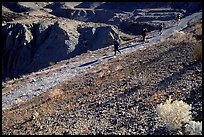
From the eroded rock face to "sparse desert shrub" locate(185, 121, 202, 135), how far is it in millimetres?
42892

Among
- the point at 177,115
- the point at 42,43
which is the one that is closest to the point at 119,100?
the point at 177,115

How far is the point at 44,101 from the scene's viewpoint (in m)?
18.4

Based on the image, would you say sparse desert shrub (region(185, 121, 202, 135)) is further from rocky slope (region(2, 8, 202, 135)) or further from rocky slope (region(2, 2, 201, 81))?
rocky slope (region(2, 2, 201, 81))

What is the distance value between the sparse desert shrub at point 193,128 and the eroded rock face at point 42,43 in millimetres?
42892

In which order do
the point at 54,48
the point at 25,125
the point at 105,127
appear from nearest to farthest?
the point at 105,127 < the point at 25,125 < the point at 54,48

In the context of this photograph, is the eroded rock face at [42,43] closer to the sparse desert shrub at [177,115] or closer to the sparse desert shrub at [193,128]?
the sparse desert shrub at [177,115]

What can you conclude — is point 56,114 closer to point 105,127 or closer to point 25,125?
point 25,125

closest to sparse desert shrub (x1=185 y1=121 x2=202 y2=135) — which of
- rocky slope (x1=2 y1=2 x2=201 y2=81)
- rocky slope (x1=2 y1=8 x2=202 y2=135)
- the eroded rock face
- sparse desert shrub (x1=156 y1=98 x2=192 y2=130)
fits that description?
sparse desert shrub (x1=156 y1=98 x2=192 y2=130)

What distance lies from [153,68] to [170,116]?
7.60 meters

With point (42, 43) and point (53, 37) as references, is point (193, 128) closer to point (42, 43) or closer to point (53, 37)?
point (53, 37)

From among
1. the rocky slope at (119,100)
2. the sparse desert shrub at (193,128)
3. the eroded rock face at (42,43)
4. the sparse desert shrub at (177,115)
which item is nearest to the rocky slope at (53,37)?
the eroded rock face at (42,43)

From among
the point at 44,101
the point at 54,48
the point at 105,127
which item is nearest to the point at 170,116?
the point at 105,127

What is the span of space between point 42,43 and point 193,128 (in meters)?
59.0

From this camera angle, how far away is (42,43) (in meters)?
68.3
